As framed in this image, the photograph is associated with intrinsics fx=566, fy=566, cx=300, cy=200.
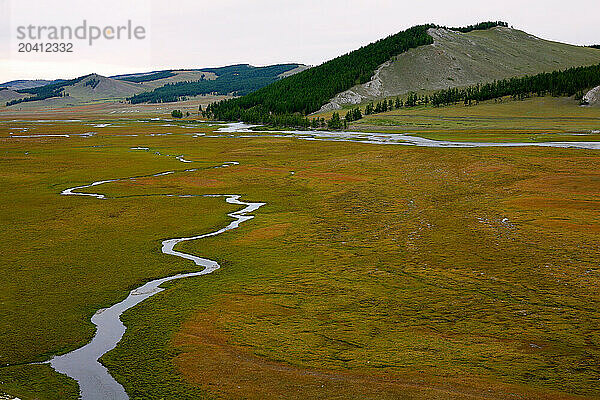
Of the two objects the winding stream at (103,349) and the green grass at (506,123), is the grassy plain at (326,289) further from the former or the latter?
the green grass at (506,123)

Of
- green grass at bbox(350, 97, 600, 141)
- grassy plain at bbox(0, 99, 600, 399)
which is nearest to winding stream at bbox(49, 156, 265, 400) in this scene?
grassy plain at bbox(0, 99, 600, 399)

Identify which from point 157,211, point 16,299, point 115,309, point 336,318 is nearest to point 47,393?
point 115,309

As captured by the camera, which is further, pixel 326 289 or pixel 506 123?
pixel 506 123

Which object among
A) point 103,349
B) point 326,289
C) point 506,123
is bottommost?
point 103,349

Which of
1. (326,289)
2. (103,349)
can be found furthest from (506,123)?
(103,349)

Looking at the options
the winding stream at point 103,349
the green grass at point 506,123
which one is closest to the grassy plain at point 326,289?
the winding stream at point 103,349

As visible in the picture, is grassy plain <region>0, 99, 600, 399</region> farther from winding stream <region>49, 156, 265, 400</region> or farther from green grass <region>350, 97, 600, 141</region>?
green grass <region>350, 97, 600, 141</region>

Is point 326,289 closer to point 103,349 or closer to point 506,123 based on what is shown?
point 103,349

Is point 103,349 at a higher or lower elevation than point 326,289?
lower
